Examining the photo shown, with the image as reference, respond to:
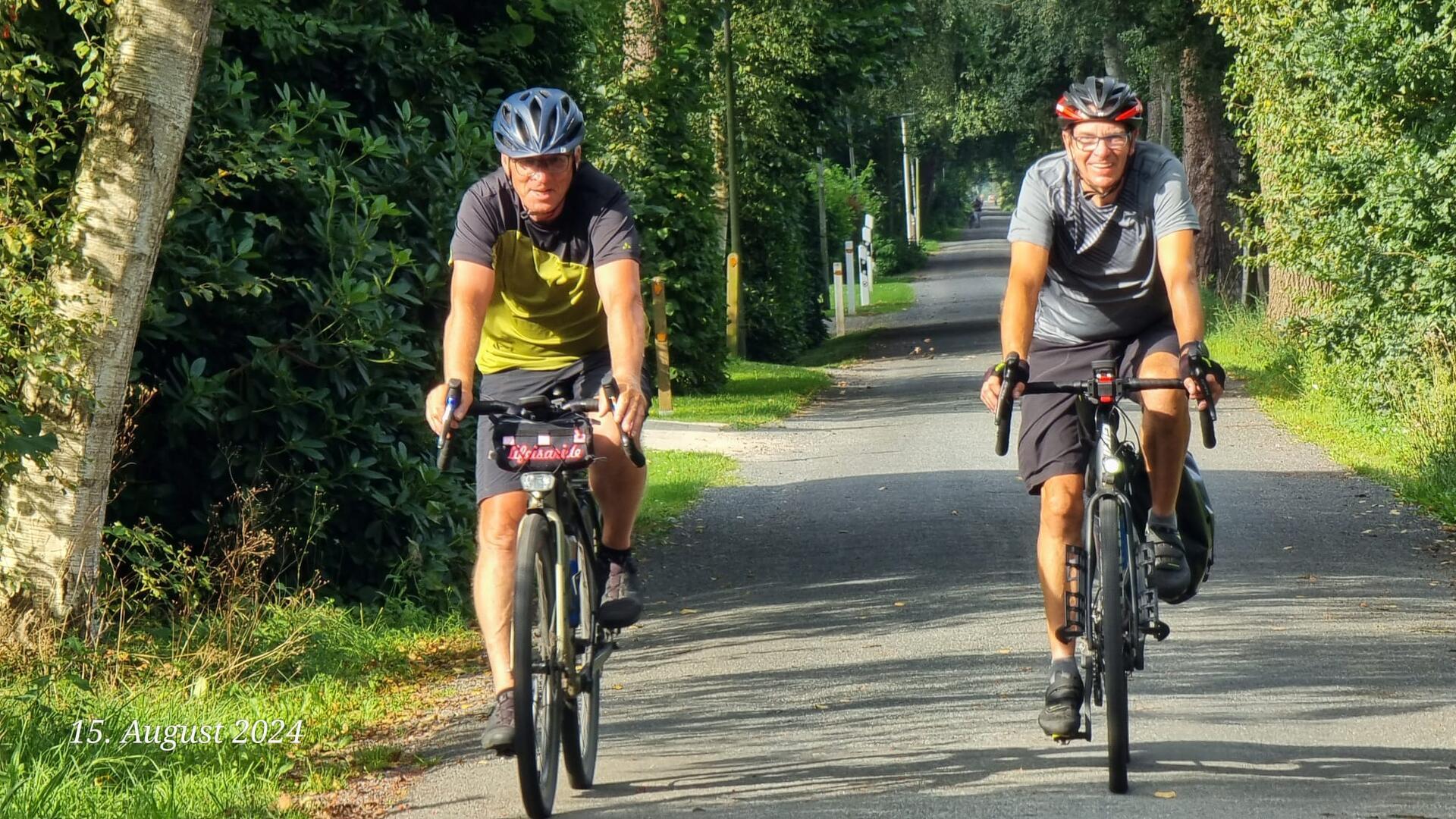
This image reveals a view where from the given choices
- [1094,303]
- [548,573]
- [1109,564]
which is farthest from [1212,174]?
[548,573]

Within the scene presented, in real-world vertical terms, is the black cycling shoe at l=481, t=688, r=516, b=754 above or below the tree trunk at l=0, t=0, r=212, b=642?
below

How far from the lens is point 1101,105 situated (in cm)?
547

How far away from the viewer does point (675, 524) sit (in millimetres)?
11867

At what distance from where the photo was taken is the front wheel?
15.8 feet

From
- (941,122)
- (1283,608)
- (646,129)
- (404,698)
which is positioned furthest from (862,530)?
(941,122)

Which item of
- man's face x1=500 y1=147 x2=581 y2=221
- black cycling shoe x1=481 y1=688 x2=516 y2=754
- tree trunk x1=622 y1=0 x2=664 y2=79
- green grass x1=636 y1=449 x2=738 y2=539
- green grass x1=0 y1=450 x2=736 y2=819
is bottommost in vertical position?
green grass x1=636 y1=449 x2=738 y2=539

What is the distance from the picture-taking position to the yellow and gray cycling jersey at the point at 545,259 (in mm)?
5379

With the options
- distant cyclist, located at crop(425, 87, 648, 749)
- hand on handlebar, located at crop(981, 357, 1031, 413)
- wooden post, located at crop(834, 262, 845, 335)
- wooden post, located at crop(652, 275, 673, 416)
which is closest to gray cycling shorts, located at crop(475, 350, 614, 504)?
distant cyclist, located at crop(425, 87, 648, 749)

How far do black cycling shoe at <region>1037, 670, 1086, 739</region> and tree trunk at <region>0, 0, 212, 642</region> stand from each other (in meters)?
3.78

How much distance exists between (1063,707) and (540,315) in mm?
2039

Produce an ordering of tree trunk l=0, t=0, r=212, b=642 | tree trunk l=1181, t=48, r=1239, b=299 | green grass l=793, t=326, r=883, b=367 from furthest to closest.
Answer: tree trunk l=1181, t=48, r=1239, b=299 → green grass l=793, t=326, r=883, b=367 → tree trunk l=0, t=0, r=212, b=642

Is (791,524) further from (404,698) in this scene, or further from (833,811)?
(833,811)

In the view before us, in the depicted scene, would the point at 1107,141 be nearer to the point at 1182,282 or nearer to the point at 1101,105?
the point at 1101,105

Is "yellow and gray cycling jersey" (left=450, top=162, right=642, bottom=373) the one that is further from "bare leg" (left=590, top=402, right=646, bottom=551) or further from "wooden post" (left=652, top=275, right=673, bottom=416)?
"wooden post" (left=652, top=275, right=673, bottom=416)
